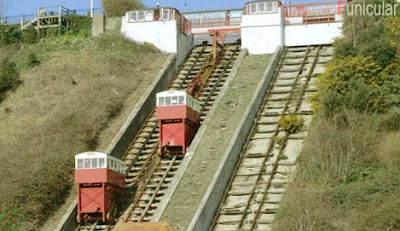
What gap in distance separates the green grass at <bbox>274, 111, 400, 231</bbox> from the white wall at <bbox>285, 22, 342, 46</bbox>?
10710 mm

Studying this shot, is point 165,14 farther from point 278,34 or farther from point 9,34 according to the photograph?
point 9,34

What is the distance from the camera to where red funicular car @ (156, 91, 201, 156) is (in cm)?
3366

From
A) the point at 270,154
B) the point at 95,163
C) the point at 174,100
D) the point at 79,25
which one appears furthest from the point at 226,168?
the point at 79,25

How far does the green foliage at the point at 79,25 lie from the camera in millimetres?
48219

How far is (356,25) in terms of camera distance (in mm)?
40156

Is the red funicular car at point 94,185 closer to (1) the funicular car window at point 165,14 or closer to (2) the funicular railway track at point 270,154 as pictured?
(2) the funicular railway track at point 270,154

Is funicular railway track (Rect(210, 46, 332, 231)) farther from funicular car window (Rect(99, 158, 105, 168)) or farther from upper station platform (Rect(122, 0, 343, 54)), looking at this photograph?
funicular car window (Rect(99, 158, 105, 168))

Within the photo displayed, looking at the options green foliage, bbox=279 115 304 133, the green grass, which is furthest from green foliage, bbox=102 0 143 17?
the green grass

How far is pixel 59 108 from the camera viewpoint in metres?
36.8

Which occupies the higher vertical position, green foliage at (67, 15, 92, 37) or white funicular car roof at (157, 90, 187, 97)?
green foliage at (67, 15, 92, 37)

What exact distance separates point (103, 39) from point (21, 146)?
12077mm

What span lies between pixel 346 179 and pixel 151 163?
8623mm

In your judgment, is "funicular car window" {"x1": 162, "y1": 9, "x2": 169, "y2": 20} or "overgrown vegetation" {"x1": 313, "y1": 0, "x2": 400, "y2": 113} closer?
"overgrown vegetation" {"x1": 313, "y1": 0, "x2": 400, "y2": 113}

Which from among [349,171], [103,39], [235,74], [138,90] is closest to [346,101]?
[349,171]
